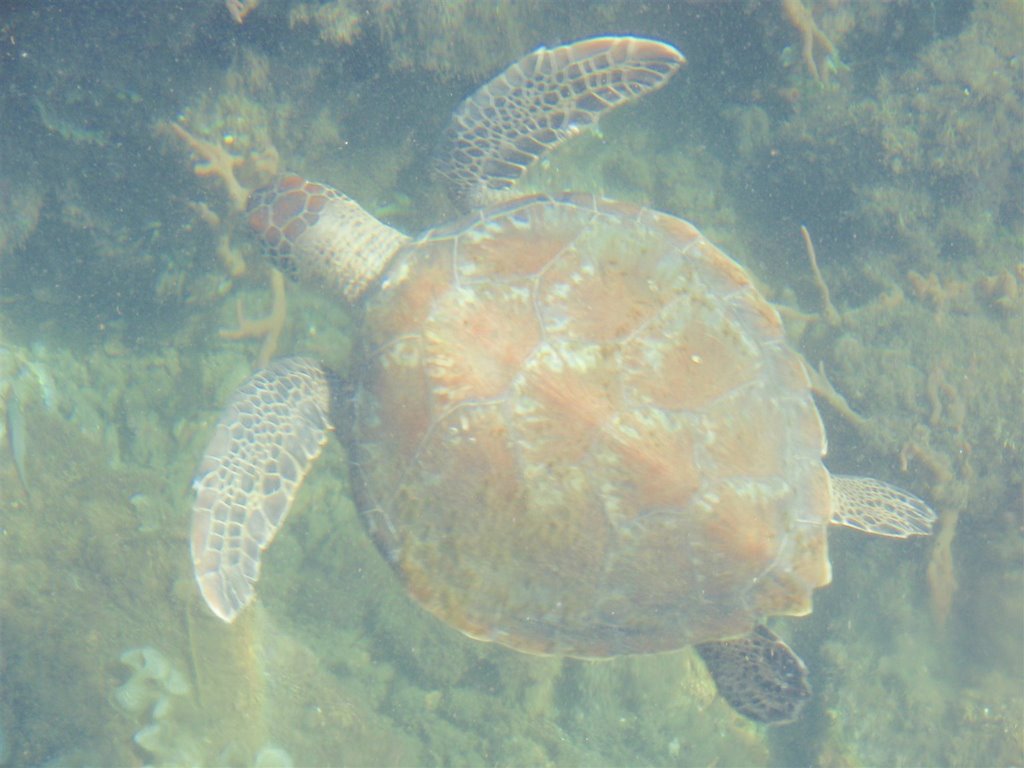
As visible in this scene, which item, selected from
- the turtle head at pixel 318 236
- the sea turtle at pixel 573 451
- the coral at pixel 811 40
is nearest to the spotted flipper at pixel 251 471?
the sea turtle at pixel 573 451

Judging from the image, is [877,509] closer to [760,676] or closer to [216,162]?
[760,676]

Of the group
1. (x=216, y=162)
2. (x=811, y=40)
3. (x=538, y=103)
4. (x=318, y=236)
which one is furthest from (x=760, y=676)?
(x=216, y=162)

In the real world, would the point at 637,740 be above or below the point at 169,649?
below

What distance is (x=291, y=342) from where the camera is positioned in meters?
4.23

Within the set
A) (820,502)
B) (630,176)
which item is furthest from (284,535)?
(630,176)

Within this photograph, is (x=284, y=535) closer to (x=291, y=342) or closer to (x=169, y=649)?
(x=169, y=649)

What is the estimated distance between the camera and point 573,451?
259 centimetres

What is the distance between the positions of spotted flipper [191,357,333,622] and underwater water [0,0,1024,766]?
2.16 ft

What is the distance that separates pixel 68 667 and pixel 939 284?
5.74 metres

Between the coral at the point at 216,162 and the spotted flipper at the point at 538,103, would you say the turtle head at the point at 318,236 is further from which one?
the spotted flipper at the point at 538,103

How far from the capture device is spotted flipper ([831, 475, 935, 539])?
3.19 meters

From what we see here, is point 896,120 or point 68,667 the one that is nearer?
point 68,667

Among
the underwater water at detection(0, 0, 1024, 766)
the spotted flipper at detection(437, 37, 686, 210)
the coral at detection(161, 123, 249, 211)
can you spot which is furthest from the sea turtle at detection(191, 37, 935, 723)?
the coral at detection(161, 123, 249, 211)

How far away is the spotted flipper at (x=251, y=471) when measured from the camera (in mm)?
2840
